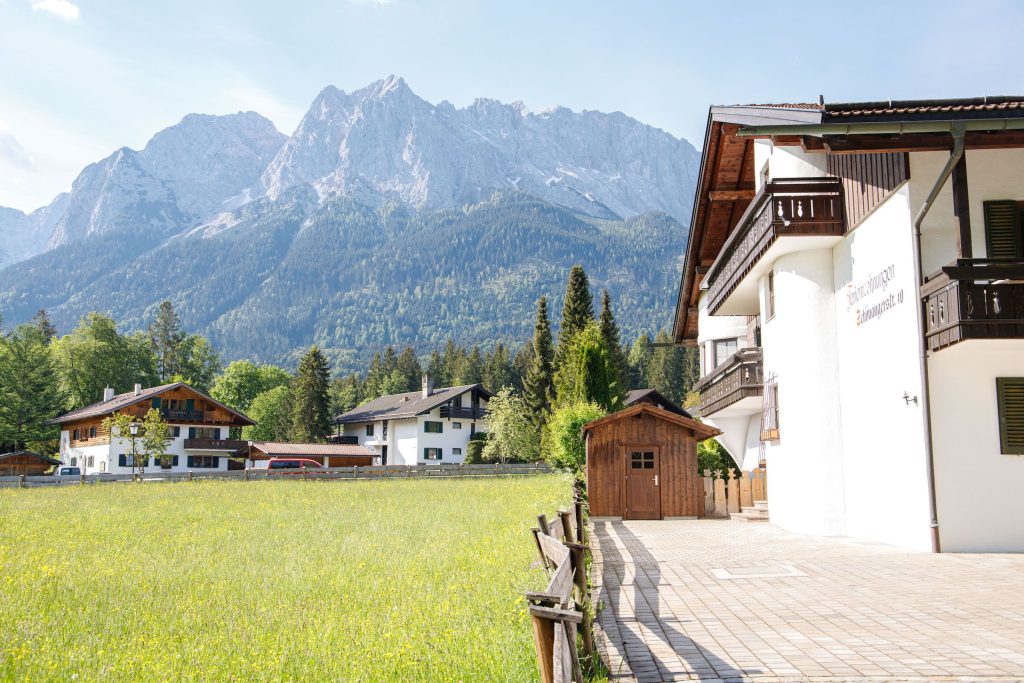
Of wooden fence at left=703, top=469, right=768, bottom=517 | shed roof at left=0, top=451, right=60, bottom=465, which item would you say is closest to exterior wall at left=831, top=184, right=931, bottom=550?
wooden fence at left=703, top=469, right=768, bottom=517

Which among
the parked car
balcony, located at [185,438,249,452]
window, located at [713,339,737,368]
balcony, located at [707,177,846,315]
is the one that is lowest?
the parked car

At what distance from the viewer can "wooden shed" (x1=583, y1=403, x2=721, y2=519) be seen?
26078mm

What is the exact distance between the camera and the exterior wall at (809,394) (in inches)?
733

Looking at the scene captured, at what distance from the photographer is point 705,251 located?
30625mm

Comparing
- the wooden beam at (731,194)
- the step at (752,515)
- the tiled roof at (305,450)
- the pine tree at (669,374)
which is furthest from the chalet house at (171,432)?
the pine tree at (669,374)

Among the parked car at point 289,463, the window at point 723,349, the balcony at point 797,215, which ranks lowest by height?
the parked car at point 289,463

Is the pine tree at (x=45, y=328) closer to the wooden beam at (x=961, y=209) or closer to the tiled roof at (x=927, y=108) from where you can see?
the tiled roof at (x=927, y=108)

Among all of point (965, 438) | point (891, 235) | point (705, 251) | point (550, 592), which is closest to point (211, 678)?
point (550, 592)

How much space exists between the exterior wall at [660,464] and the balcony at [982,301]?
13.1m

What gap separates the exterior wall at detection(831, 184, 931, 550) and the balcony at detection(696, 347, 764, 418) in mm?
5511

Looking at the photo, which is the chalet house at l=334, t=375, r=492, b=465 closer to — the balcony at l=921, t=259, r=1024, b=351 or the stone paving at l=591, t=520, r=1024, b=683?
the stone paving at l=591, t=520, r=1024, b=683

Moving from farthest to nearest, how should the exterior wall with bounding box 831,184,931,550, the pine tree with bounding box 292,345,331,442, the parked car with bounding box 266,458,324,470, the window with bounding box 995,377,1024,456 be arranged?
the pine tree with bounding box 292,345,331,442
the parked car with bounding box 266,458,324,470
the exterior wall with bounding box 831,184,931,550
the window with bounding box 995,377,1024,456

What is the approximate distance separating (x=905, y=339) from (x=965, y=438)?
194 centimetres

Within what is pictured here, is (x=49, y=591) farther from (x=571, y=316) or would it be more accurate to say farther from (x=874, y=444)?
(x=571, y=316)
